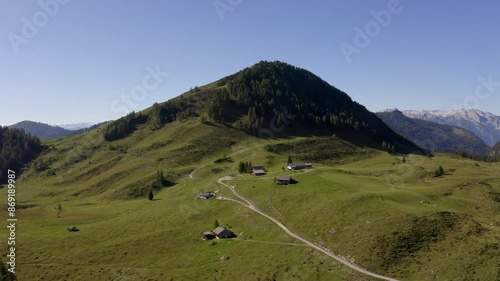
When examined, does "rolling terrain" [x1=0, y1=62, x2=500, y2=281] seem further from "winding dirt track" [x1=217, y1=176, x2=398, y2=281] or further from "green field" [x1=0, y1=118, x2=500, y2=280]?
"winding dirt track" [x1=217, y1=176, x2=398, y2=281]

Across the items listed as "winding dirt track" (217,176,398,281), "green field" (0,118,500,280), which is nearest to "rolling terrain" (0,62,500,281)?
"green field" (0,118,500,280)

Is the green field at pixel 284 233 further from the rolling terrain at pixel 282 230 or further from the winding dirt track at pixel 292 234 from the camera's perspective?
the winding dirt track at pixel 292 234

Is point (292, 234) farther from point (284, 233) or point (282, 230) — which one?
point (282, 230)

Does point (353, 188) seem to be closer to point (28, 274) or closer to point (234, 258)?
point (234, 258)

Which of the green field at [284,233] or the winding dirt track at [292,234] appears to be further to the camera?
the green field at [284,233]

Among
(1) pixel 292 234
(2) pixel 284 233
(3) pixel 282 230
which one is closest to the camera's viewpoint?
(1) pixel 292 234

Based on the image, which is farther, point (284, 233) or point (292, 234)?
point (284, 233)

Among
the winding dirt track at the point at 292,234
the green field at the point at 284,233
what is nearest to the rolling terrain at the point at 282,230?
the green field at the point at 284,233

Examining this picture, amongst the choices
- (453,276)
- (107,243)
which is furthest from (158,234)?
(453,276)

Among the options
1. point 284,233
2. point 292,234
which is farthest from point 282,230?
point 292,234

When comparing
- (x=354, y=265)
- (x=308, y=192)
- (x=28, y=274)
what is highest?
(x=308, y=192)

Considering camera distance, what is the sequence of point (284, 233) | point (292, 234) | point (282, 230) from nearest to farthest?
point (292, 234) < point (284, 233) < point (282, 230)
